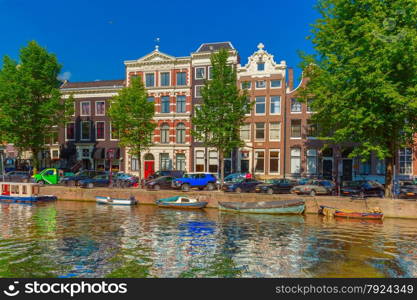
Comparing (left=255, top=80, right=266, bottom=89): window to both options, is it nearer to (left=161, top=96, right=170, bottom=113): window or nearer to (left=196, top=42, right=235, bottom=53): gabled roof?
(left=196, top=42, right=235, bottom=53): gabled roof

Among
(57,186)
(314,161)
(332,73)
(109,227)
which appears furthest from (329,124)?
(57,186)

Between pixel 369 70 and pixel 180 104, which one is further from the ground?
pixel 180 104

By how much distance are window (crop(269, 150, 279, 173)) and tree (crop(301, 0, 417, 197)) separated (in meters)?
16.7

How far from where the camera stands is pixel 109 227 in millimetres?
24828

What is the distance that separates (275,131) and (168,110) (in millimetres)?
17119

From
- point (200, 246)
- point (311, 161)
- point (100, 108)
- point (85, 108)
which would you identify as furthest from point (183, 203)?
point (85, 108)

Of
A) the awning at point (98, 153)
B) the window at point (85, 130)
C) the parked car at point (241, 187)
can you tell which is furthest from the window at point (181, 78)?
the parked car at point (241, 187)

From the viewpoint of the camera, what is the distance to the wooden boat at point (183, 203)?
33.1 metres

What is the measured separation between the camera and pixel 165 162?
174 feet

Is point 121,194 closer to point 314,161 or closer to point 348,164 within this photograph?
point 314,161

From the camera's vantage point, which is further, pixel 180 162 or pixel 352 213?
pixel 180 162

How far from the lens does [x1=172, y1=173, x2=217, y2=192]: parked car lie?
37.4m

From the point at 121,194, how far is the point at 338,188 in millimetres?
22504

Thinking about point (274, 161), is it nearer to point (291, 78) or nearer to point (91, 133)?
point (291, 78)
